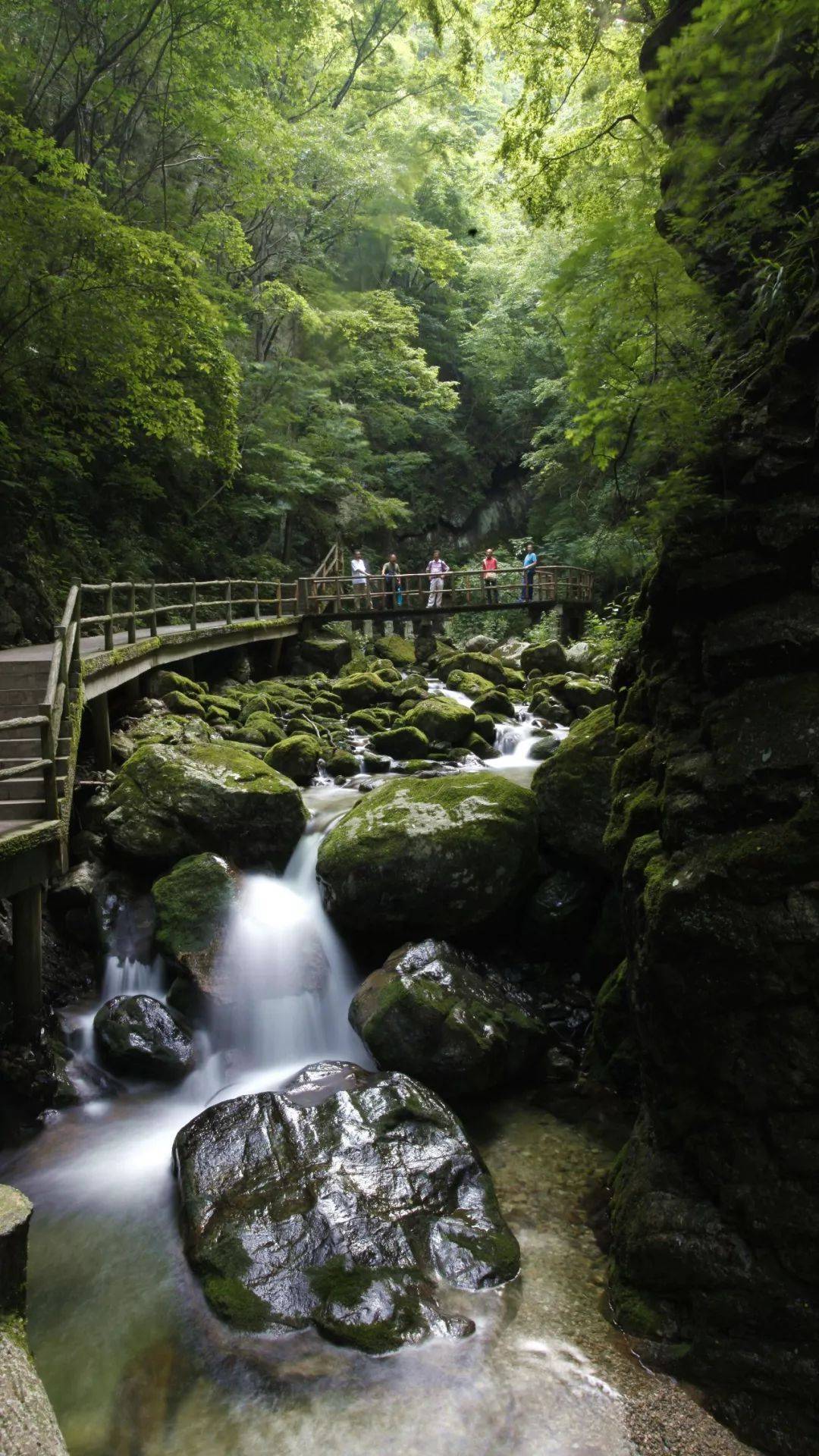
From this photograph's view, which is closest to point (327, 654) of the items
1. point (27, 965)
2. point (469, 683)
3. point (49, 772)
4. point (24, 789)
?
point (469, 683)

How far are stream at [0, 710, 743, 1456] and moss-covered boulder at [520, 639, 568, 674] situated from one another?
12.5 m

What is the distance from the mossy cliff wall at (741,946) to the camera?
10.6 ft

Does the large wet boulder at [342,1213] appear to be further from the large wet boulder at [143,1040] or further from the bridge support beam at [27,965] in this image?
the bridge support beam at [27,965]

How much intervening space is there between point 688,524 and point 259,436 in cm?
1746

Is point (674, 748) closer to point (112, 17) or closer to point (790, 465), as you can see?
point (790, 465)

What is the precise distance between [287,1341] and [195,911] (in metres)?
3.61

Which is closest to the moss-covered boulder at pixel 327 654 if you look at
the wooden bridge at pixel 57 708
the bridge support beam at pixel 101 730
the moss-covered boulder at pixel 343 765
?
the wooden bridge at pixel 57 708

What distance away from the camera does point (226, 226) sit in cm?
1659

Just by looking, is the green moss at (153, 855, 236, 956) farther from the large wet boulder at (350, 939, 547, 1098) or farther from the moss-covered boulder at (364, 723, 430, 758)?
the moss-covered boulder at (364, 723, 430, 758)

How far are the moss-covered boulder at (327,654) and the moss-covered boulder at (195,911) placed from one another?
11647 mm

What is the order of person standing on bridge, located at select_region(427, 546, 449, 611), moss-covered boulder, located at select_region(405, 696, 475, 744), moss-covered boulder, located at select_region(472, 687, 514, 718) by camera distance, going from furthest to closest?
person standing on bridge, located at select_region(427, 546, 449, 611) < moss-covered boulder, located at select_region(472, 687, 514, 718) < moss-covered boulder, located at select_region(405, 696, 475, 744)

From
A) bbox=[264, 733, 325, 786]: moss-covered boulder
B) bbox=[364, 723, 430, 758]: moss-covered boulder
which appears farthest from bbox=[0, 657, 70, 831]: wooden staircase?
bbox=[364, 723, 430, 758]: moss-covered boulder

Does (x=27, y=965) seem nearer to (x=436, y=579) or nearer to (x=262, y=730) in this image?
(x=262, y=730)

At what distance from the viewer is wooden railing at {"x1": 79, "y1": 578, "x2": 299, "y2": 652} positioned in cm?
1103
